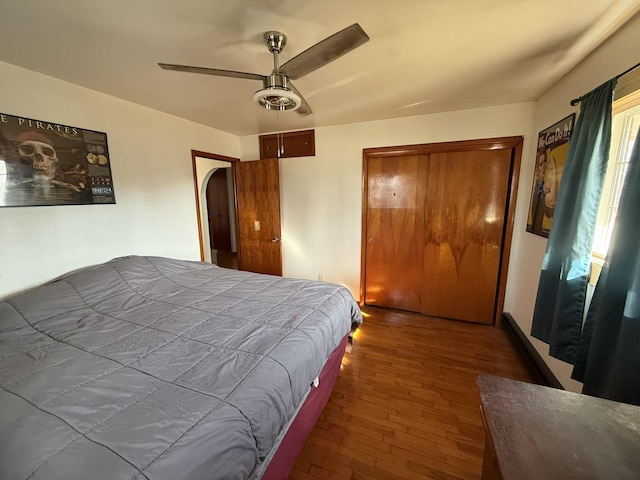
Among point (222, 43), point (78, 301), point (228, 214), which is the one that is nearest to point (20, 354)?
point (78, 301)

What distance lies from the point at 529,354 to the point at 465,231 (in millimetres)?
1276

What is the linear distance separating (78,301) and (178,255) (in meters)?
1.15

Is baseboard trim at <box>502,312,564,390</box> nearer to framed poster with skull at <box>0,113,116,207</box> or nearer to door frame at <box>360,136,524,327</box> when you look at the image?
door frame at <box>360,136,524,327</box>

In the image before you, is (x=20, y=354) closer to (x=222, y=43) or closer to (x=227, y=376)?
(x=227, y=376)

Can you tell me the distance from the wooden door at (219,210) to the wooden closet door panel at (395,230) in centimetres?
406

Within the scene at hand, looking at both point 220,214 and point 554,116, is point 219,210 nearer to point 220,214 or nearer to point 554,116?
point 220,214

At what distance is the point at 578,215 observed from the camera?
141 centimetres

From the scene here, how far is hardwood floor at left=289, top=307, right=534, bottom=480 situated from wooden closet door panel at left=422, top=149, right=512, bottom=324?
1.19 ft

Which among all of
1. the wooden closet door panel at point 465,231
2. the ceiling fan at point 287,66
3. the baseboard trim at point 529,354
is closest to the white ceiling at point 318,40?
the ceiling fan at point 287,66

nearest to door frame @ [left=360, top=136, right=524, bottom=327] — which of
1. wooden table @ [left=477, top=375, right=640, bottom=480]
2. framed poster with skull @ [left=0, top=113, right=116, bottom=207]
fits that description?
wooden table @ [left=477, top=375, right=640, bottom=480]

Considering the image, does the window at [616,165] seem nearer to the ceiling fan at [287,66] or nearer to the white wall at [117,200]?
the ceiling fan at [287,66]

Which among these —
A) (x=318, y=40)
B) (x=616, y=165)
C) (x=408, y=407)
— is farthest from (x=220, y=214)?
(x=616, y=165)

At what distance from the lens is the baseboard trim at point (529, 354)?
5.99ft

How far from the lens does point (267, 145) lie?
347 centimetres
